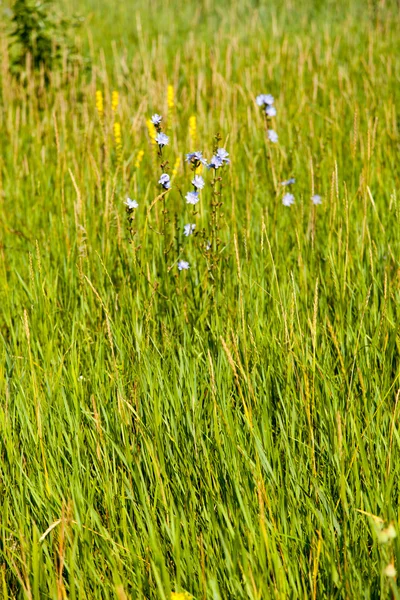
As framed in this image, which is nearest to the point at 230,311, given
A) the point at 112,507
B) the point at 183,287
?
the point at 183,287

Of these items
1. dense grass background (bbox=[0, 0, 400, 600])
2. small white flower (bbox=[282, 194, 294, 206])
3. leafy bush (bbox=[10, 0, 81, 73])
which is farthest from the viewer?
leafy bush (bbox=[10, 0, 81, 73])

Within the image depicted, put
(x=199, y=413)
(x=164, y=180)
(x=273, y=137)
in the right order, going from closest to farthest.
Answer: (x=199, y=413) → (x=164, y=180) → (x=273, y=137)

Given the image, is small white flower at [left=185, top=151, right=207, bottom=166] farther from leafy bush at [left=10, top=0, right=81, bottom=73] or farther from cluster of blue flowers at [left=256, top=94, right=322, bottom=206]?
leafy bush at [left=10, top=0, right=81, bottom=73]

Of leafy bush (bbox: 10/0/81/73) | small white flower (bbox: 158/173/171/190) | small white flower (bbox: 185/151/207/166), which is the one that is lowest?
small white flower (bbox: 158/173/171/190)

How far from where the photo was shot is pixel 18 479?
1.41 meters

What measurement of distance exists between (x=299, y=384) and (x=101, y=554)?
1.92 ft

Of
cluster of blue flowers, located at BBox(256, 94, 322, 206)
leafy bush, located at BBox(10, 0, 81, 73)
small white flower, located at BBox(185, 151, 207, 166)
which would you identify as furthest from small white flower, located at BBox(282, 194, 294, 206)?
leafy bush, located at BBox(10, 0, 81, 73)

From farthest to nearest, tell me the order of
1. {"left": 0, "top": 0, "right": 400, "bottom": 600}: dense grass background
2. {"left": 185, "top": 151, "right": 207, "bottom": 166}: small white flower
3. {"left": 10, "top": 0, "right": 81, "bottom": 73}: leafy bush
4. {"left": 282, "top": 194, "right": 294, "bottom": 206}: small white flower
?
{"left": 10, "top": 0, "right": 81, "bottom": 73}: leafy bush, {"left": 282, "top": 194, "right": 294, "bottom": 206}: small white flower, {"left": 185, "top": 151, "right": 207, "bottom": 166}: small white flower, {"left": 0, "top": 0, "right": 400, "bottom": 600}: dense grass background

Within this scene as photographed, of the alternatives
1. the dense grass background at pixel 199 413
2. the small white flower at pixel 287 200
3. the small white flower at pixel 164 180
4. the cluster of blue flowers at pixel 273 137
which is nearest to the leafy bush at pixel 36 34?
the dense grass background at pixel 199 413

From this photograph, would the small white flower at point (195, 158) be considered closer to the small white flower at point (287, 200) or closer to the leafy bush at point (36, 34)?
the small white flower at point (287, 200)

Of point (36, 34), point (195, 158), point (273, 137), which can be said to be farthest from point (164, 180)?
point (36, 34)

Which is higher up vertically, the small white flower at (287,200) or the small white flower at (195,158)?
the small white flower at (195,158)

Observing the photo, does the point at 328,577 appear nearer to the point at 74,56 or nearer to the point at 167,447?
the point at 167,447

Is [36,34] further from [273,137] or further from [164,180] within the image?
[164,180]
